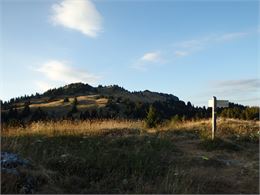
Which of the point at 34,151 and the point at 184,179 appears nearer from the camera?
the point at 184,179

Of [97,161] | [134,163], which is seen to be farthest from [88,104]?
[97,161]

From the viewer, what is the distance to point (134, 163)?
841 cm

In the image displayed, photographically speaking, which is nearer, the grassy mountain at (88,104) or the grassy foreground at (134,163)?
the grassy foreground at (134,163)

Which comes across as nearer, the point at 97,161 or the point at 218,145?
the point at 97,161

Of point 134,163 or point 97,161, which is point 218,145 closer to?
point 134,163

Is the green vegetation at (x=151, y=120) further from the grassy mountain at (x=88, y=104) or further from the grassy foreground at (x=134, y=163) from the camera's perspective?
the grassy mountain at (x=88, y=104)

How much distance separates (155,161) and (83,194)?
9.56 ft

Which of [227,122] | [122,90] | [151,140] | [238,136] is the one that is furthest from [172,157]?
[122,90]

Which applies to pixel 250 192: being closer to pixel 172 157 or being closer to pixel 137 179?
pixel 137 179

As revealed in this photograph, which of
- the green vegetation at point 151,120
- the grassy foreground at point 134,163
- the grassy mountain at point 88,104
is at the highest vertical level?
the grassy mountain at point 88,104

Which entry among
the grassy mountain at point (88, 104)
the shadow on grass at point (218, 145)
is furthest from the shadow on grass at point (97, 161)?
the grassy mountain at point (88, 104)

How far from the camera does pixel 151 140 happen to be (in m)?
12.3

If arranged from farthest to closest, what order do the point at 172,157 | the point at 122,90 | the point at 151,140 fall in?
the point at 122,90, the point at 151,140, the point at 172,157

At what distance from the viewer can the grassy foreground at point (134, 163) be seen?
6941 mm
